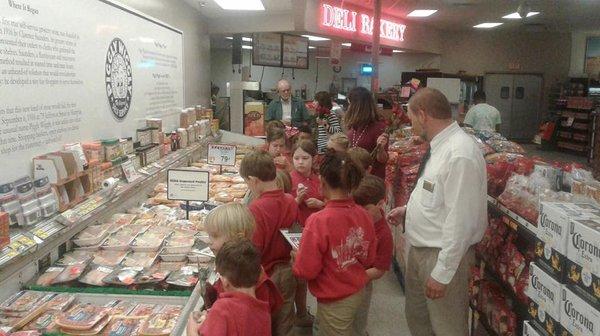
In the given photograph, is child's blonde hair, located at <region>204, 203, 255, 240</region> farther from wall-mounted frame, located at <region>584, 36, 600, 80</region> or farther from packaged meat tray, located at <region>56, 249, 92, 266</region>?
wall-mounted frame, located at <region>584, 36, 600, 80</region>

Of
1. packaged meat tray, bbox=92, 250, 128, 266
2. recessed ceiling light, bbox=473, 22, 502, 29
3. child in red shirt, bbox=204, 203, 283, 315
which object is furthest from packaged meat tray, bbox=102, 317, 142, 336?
recessed ceiling light, bbox=473, 22, 502, 29

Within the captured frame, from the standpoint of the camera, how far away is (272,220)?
293 centimetres

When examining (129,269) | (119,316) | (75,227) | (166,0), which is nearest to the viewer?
(119,316)

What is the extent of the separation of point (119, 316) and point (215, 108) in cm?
900

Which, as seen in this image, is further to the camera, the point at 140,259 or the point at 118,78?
the point at 118,78

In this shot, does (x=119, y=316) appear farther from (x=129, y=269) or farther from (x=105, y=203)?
(x=105, y=203)

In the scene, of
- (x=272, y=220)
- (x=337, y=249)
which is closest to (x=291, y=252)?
(x=272, y=220)

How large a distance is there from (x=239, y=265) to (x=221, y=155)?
147 inches

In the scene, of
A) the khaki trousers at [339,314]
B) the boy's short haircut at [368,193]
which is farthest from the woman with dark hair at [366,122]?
the khaki trousers at [339,314]

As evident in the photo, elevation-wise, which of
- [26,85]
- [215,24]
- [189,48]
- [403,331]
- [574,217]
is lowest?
[403,331]

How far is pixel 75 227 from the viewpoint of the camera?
3.04 metres

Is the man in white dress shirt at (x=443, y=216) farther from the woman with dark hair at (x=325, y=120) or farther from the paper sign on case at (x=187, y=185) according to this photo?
the woman with dark hair at (x=325, y=120)

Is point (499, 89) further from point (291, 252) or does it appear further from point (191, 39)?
point (291, 252)

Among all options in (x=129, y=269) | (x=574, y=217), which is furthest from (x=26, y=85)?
(x=574, y=217)
